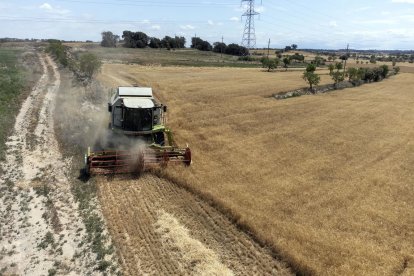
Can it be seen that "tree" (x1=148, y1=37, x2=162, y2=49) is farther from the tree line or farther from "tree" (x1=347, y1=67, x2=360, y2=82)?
"tree" (x1=347, y1=67, x2=360, y2=82)

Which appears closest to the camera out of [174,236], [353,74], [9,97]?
[174,236]

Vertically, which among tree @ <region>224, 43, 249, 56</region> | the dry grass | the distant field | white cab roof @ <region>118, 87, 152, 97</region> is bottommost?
the dry grass

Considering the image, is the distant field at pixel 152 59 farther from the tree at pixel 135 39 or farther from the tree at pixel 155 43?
the tree at pixel 155 43

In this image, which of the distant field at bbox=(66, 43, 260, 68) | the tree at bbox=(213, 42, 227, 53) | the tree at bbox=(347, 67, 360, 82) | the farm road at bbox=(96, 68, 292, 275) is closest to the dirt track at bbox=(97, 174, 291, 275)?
the farm road at bbox=(96, 68, 292, 275)

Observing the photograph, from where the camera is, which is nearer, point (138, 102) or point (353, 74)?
point (138, 102)

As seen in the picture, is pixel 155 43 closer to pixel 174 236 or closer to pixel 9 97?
pixel 9 97

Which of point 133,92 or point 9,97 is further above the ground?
point 133,92

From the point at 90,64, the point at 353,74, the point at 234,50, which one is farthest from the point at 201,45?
the point at 90,64
